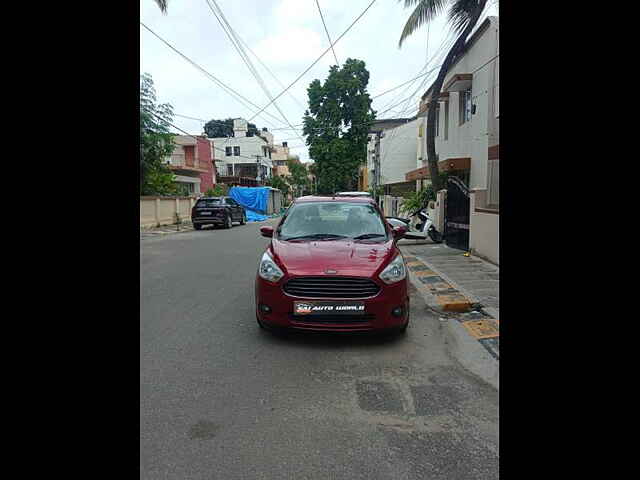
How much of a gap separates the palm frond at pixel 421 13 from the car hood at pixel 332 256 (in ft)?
32.6

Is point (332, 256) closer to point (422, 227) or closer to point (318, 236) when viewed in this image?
point (318, 236)

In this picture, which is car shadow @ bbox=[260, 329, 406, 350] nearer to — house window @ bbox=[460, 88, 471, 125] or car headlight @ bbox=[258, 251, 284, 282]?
car headlight @ bbox=[258, 251, 284, 282]

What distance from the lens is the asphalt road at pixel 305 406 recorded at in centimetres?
256

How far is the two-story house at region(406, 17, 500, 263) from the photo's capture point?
9.48 metres

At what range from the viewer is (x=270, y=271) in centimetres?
471

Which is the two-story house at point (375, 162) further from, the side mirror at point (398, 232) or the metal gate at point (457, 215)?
the side mirror at point (398, 232)

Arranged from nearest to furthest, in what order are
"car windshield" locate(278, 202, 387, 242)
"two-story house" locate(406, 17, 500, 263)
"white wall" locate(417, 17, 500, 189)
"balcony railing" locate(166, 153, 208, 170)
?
"car windshield" locate(278, 202, 387, 242), "two-story house" locate(406, 17, 500, 263), "white wall" locate(417, 17, 500, 189), "balcony railing" locate(166, 153, 208, 170)

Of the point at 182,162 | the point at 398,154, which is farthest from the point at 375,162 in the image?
the point at 182,162

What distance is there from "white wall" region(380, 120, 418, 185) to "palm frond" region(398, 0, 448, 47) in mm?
16750

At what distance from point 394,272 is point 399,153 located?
93.2ft

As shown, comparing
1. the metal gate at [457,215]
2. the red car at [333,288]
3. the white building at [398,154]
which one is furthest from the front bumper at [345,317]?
the white building at [398,154]

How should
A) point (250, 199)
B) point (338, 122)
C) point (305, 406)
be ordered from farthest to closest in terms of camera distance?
point (338, 122)
point (250, 199)
point (305, 406)

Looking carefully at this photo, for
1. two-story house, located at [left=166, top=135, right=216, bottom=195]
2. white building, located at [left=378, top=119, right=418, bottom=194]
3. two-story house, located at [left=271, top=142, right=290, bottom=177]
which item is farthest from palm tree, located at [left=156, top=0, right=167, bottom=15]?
two-story house, located at [left=271, top=142, right=290, bottom=177]
